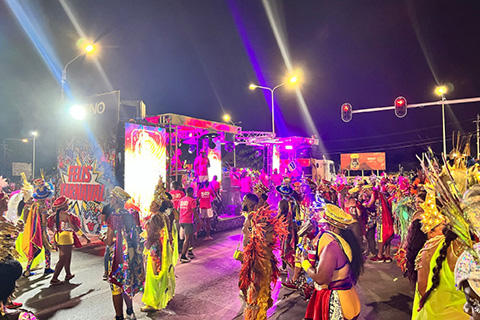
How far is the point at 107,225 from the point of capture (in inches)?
193

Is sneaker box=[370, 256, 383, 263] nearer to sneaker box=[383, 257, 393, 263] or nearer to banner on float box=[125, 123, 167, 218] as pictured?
sneaker box=[383, 257, 393, 263]

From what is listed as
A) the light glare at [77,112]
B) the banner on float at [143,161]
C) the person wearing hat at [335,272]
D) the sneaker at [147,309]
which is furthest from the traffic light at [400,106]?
the sneaker at [147,309]

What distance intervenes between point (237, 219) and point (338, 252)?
36.8 feet

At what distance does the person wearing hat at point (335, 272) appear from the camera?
3203 millimetres

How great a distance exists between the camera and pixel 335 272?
323 cm

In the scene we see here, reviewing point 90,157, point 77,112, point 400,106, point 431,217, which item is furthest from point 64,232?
point 400,106

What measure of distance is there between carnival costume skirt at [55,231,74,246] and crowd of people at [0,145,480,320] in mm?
20

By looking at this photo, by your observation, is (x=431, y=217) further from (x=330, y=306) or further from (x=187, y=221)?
(x=187, y=221)

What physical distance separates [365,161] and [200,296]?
149 ft

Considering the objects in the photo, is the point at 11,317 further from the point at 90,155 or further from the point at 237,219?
the point at 237,219

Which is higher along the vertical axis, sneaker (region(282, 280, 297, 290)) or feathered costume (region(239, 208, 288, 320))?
feathered costume (region(239, 208, 288, 320))

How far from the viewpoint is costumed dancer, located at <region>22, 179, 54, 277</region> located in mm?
7457

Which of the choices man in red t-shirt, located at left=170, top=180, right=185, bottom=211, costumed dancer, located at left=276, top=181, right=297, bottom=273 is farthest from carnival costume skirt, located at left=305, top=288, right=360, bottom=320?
man in red t-shirt, located at left=170, top=180, right=185, bottom=211

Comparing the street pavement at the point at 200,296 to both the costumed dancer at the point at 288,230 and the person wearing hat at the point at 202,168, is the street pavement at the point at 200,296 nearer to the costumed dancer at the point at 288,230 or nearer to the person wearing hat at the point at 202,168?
the costumed dancer at the point at 288,230
